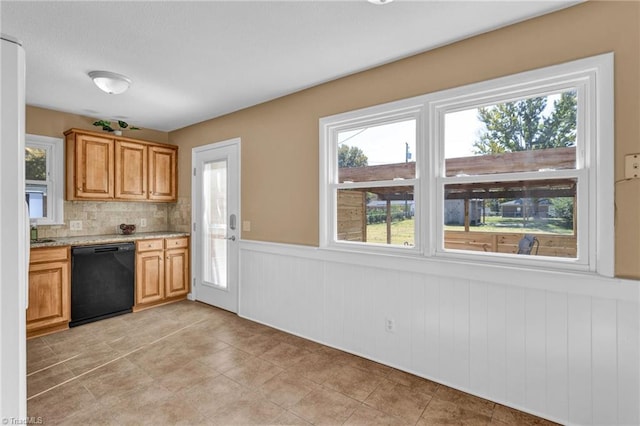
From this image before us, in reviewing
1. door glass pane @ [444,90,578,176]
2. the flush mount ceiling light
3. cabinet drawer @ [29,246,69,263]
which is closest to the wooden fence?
door glass pane @ [444,90,578,176]

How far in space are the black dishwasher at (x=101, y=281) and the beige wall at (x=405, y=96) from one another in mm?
1247

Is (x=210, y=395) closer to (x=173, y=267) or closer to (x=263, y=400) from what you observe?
(x=263, y=400)

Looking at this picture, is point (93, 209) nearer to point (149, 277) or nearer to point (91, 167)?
point (91, 167)

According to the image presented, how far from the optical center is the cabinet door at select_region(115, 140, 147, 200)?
4.09 meters

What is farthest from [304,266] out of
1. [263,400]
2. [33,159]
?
[33,159]

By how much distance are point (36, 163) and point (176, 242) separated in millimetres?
1786

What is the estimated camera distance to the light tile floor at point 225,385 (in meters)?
2.01

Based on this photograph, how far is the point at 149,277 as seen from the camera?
162 inches

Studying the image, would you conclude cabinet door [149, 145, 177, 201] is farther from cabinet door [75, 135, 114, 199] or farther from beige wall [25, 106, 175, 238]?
cabinet door [75, 135, 114, 199]

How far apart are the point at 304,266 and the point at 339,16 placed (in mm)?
2133

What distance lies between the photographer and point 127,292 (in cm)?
393

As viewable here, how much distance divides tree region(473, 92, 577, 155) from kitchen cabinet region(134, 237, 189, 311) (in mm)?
3868

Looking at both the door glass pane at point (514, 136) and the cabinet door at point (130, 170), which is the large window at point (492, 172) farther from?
the cabinet door at point (130, 170)

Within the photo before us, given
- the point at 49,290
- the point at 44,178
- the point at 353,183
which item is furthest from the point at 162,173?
the point at 353,183
